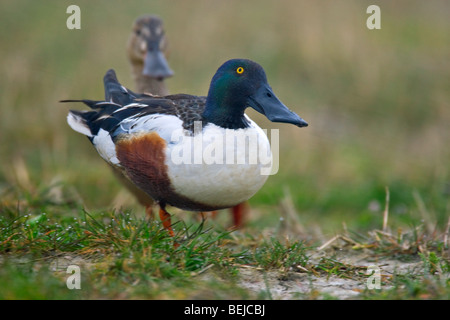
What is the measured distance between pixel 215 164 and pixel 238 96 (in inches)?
17.4

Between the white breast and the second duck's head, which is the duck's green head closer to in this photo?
the white breast

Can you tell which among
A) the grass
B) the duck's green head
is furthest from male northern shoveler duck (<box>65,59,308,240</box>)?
the grass

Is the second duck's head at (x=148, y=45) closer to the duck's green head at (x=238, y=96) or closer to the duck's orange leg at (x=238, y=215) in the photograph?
the duck's orange leg at (x=238, y=215)

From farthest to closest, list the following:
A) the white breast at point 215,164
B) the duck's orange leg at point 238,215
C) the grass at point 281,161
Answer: the duck's orange leg at point 238,215
the white breast at point 215,164
the grass at point 281,161

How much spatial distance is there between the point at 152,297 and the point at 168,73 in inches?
108

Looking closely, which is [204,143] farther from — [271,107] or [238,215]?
[238,215]

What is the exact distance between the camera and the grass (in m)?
3.34

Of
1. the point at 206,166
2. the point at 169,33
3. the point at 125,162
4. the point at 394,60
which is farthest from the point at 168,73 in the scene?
the point at 394,60

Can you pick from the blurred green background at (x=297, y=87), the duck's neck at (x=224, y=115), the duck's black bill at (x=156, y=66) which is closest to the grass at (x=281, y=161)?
the blurred green background at (x=297, y=87)

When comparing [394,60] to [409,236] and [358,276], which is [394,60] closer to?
[409,236]

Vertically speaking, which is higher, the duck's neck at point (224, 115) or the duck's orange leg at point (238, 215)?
the duck's neck at point (224, 115)

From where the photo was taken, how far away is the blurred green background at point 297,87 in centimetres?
625

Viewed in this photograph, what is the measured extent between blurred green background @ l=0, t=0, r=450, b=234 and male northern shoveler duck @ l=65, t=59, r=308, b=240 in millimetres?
1654

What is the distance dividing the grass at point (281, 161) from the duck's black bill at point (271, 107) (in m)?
0.70
